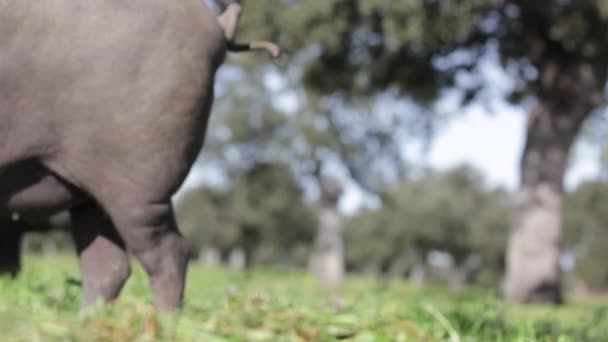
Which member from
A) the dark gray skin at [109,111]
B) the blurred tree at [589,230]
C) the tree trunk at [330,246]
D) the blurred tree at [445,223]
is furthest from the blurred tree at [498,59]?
the blurred tree at [589,230]

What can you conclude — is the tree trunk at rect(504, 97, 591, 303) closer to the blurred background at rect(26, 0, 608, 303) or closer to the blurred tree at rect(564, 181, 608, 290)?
the blurred background at rect(26, 0, 608, 303)

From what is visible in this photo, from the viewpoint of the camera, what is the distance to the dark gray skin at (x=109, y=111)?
3250mm

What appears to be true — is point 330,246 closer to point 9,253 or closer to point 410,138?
point 410,138

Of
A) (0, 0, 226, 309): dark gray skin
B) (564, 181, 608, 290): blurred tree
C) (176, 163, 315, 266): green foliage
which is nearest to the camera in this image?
(0, 0, 226, 309): dark gray skin

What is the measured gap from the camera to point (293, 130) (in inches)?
1024

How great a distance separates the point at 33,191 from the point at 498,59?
1063 cm

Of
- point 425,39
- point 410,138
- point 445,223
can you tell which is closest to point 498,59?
point 425,39

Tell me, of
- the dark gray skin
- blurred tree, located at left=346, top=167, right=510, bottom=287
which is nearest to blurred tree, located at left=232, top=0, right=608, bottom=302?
the dark gray skin

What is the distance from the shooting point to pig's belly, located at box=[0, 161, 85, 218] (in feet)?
11.0

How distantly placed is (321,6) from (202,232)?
39119 mm

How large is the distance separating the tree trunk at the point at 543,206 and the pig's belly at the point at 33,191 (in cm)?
967

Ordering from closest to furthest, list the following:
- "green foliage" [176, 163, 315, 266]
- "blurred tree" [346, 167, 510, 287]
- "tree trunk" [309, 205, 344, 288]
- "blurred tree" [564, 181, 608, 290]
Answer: "tree trunk" [309, 205, 344, 288] → "green foliage" [176, 163, 315, 266] → "blurred tree" [564, 181, 608, 290] → "blurred tree" [346, 167, 510, 287]

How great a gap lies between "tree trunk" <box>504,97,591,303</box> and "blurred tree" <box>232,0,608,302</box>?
16mm

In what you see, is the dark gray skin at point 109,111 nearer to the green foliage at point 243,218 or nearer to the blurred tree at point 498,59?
the blurred tree at point 498,59
